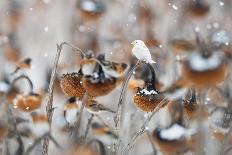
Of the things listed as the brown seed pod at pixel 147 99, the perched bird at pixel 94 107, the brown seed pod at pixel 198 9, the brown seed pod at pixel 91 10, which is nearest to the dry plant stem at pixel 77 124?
the perched bird at pixel 94 107

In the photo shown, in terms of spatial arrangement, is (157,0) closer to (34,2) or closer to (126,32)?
(126,32)

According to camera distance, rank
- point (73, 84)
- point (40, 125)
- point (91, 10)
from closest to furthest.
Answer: point (73, 84), point (40, 125), point (91, 10)

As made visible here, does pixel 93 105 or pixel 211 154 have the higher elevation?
pixel 93 105

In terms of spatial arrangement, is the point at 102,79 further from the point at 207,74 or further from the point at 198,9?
the point at 198,9

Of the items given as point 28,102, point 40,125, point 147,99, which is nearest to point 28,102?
point 28,102

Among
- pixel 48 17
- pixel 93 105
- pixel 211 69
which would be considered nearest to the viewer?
pixel 211 69

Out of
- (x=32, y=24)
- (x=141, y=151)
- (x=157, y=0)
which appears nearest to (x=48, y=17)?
(x=32, y=24)

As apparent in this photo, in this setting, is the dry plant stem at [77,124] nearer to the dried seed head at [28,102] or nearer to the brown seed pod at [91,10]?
the dried seed head at [28,102]
